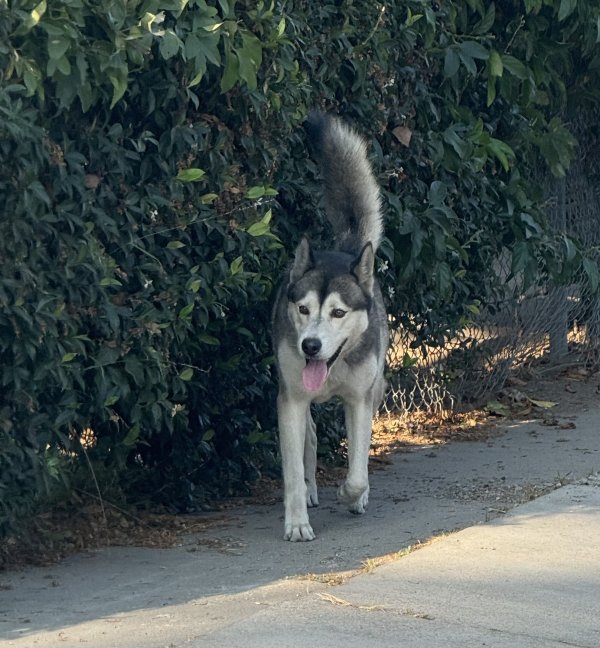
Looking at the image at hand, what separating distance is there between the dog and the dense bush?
0.22 meters

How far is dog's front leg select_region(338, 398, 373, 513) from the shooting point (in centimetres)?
Result: 668

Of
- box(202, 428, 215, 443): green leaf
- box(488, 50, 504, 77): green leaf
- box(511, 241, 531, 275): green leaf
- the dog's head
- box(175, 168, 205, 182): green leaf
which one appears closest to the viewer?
box(175, 168, 205, 182): green leaf

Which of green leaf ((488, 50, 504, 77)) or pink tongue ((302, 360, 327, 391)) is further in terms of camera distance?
green leaf ((488, 50, 504, 77))

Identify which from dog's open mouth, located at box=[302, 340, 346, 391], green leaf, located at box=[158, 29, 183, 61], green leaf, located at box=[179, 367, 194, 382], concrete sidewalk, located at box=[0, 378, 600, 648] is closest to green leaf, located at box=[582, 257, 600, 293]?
concrete sidewalk, located at box=[0, 378, 600, 648]

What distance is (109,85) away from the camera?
5555 mm

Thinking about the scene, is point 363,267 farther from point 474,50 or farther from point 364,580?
point 364,580

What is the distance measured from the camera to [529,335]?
10.3 metres

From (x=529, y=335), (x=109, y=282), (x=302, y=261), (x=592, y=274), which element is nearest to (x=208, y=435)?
(x=302, y=261)

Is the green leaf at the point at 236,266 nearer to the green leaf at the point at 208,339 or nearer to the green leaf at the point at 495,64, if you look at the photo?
the green leaf at the point at 208,339

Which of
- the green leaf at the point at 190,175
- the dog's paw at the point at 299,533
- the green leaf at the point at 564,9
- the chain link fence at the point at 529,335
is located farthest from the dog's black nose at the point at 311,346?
the green leaf at the point at 564,9

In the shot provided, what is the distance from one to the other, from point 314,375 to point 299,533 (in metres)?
0.76

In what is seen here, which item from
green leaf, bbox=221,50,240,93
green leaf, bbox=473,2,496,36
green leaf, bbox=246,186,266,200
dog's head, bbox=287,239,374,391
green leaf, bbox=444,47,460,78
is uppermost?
green leaf, bbox=473,2,496,36

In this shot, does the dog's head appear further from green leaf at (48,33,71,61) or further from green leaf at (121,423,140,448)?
green leaf at (48,33,71,61)

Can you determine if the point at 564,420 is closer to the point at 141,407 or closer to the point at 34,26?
the point at 141,407
